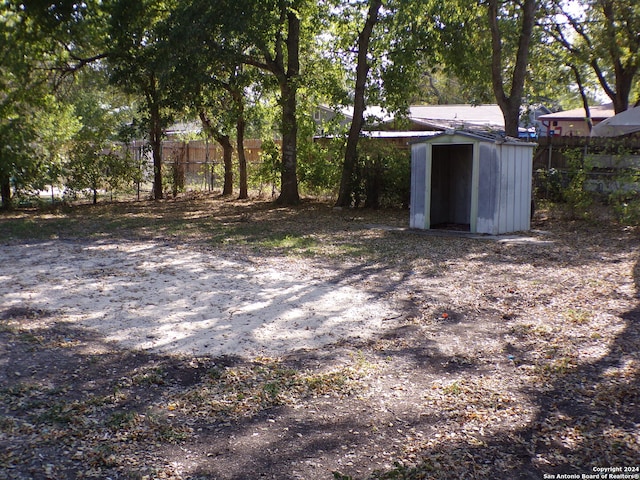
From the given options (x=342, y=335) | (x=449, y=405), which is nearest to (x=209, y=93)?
(x=342, y=335)

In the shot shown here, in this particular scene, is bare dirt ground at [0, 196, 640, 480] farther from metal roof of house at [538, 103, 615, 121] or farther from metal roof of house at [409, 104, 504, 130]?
metal roof of house at [538, 103, 615, 121]

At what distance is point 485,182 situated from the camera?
12039 millimetres

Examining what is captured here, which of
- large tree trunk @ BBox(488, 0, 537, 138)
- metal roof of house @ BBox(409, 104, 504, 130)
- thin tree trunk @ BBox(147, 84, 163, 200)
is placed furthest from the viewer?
metal roof of house @ BBox(409, 104, 504, 130)

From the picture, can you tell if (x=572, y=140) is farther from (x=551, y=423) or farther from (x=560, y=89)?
(x=551, y=423)

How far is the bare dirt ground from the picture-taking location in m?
3.58

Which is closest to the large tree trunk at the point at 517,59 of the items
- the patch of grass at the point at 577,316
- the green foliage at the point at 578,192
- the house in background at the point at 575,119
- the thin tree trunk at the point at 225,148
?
the green foliage at the point at 578,192

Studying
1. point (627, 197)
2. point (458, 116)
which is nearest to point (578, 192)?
point (627, 197)

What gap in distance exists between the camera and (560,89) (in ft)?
87.7

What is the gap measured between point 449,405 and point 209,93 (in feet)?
50.5

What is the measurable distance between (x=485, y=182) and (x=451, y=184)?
2.61 meters

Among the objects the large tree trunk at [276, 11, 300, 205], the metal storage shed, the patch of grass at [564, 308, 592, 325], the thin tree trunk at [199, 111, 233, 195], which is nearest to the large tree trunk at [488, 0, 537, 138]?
the metal storage shed

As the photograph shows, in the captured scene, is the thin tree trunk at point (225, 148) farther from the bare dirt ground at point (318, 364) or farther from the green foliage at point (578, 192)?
the bare dirt ground at point (318, 364)

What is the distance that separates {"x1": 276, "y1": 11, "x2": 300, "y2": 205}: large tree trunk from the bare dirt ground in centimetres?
816

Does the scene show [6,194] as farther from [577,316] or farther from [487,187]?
[577,316]
